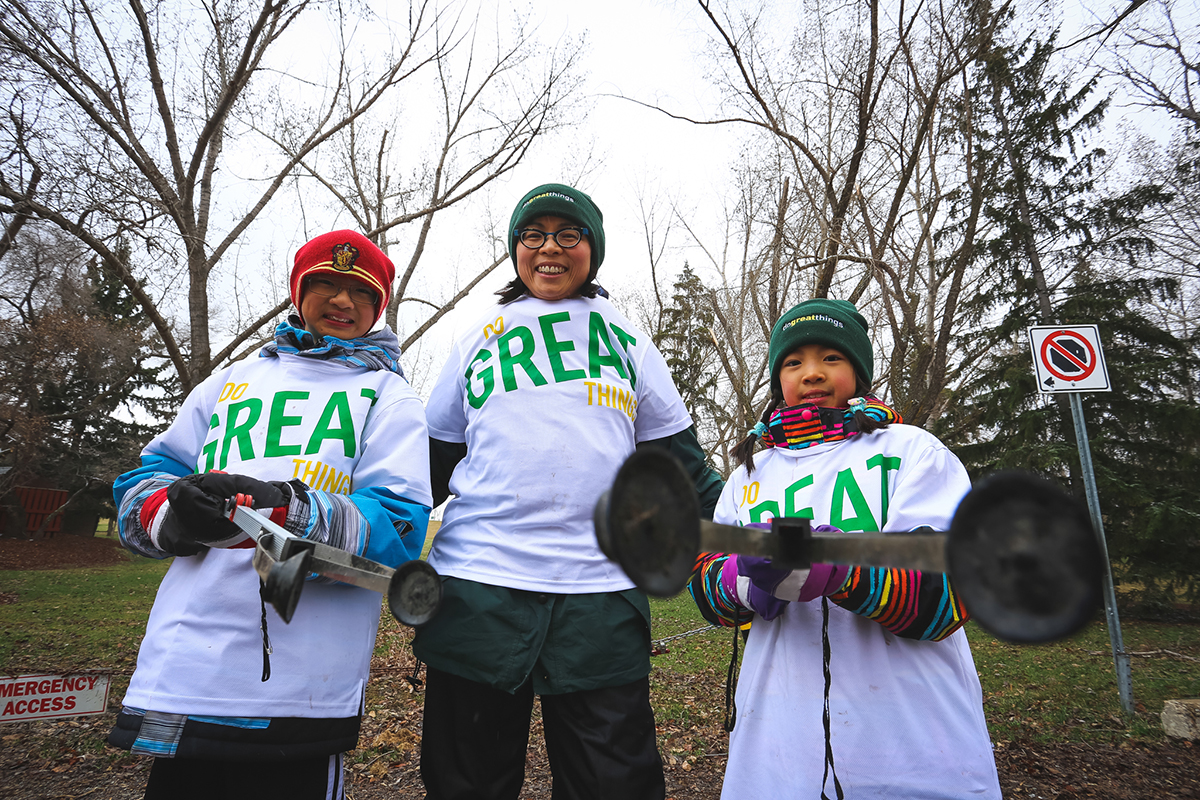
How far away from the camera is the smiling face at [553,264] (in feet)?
7.50

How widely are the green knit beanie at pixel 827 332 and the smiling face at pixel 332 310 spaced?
141 cm

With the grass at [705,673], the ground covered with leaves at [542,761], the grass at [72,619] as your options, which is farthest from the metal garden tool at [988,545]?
the grass at [72,619]

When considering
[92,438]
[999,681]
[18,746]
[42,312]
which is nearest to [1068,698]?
[999,681]

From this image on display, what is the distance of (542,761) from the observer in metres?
4.66

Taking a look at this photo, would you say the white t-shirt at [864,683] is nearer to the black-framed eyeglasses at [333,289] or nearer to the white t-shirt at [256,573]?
the white t-shirt at [256,573]

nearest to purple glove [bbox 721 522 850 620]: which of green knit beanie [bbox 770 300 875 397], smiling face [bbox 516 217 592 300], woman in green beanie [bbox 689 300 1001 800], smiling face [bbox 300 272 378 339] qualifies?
woman in green beanie [bbox 689 300 1001 800]

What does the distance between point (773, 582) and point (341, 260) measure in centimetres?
173

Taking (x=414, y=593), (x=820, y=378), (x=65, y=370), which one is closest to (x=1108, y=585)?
(x=820, y=378)

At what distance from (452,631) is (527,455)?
546 mm

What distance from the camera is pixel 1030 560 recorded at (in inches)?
30.7

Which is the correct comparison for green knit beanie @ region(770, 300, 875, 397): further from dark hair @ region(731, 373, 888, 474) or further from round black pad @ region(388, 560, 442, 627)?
round black pad @ region(388, 560, 442, 627)

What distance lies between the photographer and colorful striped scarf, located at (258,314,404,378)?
83.0 inches

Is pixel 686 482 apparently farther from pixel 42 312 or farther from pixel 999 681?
pixel 42 312

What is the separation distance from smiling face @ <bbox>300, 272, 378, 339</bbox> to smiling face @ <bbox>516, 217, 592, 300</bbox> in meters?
0.57
